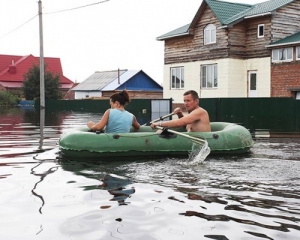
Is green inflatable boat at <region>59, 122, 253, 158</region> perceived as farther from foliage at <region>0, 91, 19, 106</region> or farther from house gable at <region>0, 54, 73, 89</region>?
house gable at <region>0, 54, 73, 89</region>

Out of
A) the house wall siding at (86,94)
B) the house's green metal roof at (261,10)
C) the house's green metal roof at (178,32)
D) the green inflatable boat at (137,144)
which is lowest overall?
the green inflatable boat at (137,144)

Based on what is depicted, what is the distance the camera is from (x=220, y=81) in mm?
26812

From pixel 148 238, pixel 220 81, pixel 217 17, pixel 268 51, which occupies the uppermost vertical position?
pixel 217 17

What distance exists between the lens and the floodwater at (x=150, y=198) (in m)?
3.65

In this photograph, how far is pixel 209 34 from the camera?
27.5 metres

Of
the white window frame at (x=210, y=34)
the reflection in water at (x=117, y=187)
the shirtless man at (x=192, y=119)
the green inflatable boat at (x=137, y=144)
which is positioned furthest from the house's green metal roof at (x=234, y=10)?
the reflection in water at (x=117, y=187)

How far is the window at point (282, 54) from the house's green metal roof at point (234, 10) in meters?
2.27

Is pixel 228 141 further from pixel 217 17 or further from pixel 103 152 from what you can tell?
pixel 217 17

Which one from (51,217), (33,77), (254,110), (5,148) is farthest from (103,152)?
(33,77)

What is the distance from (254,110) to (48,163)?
1560 cm

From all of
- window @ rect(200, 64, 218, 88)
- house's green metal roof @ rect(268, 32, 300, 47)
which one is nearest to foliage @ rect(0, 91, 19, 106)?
window @ rect(200, 64, 218, 88)

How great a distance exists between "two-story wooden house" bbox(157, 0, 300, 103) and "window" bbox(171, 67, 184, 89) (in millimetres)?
156

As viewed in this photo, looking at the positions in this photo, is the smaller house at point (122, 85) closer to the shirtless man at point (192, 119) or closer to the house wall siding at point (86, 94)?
the house wall siding at point (86, 94)

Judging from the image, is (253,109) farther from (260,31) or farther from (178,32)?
(178,32)
